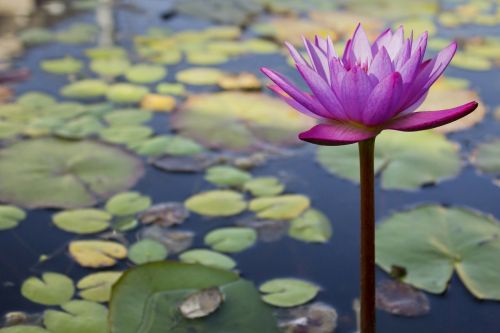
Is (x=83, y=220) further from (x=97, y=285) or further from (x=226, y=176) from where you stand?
(x=226, y=176)

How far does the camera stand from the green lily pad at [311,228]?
58.7 inches

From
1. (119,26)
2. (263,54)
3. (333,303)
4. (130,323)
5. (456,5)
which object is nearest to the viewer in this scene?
(130,323)

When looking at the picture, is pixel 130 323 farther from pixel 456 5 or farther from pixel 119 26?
pixel 456 5

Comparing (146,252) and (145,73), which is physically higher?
(145,73)

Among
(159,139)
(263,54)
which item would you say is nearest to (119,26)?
(263,54)

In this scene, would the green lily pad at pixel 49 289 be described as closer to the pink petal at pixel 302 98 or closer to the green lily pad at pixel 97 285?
the green lily pad at pixel 97 285

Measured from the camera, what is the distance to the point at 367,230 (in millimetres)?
956

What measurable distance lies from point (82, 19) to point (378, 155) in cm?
185

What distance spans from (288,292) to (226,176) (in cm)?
52

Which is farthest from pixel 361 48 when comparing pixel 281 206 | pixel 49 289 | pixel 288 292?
pixel 49 289

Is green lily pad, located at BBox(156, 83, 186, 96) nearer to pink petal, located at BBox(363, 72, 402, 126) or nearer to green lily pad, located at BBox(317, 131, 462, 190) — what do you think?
green lily pad, located at BBox(317, 131, 462, 190)

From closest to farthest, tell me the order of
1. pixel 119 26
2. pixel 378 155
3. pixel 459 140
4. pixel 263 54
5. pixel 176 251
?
pixel 176 251 < pixel 378 155 < pixel 459 140 < pixel 263 54 < pixel 119 26

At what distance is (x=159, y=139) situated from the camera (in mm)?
1923

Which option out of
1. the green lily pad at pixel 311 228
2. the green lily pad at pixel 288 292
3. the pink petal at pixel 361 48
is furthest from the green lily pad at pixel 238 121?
the pink petal at pixel 361 48
